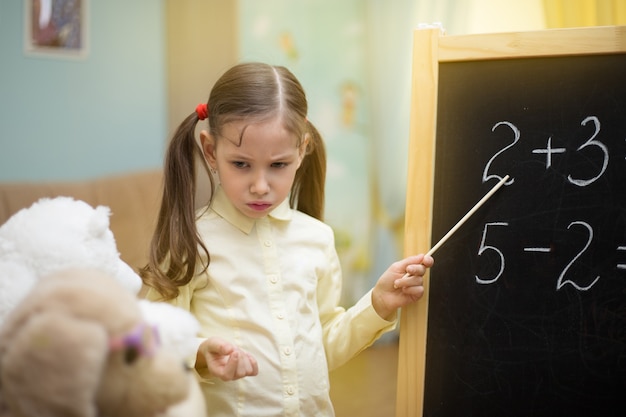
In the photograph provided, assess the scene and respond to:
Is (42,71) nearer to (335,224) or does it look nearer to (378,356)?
(335,224)

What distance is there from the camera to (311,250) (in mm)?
1298

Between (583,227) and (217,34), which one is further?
(217,34)

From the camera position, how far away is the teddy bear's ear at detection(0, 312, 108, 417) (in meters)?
0.63

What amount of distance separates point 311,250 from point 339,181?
177cm

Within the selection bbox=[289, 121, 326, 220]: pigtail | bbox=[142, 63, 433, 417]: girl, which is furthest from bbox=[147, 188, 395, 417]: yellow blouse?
bbox=[289, 121, 326, 220]: pigtail

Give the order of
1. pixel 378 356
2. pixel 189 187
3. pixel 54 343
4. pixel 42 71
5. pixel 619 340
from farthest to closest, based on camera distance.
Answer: pixel 378 356 < pixel 42 71 < pixel 189 187 < pixel 619 340 < pixel 54 343

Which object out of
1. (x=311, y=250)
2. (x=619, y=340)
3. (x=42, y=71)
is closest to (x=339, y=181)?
(x=42, y=71)

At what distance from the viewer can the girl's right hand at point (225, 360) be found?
1053 mm

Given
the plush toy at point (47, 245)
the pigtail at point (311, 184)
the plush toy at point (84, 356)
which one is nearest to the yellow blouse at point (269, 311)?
the pigtail at point (311, 184)

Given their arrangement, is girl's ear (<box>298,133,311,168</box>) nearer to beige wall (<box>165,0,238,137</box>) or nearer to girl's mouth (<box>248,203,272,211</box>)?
girl's mouth (<box>248,203,272,211</box>)

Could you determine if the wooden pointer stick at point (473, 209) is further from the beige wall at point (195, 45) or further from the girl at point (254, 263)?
the beige wall at point (195, 45)

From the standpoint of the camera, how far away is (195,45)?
271 cm

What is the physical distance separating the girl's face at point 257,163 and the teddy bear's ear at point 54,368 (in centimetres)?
54

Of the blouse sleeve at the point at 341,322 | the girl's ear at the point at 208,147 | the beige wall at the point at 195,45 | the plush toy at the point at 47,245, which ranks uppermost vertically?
the beige wall at the point at 195,45
